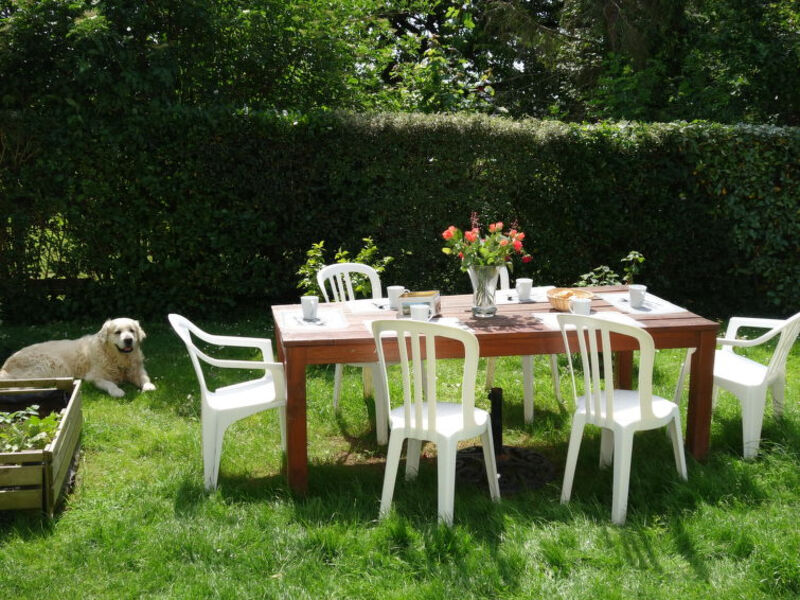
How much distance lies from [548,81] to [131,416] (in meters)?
11.4

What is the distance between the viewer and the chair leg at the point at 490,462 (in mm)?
3832

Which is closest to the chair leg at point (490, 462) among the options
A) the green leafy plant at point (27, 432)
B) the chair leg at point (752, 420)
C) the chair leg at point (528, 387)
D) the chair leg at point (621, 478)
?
the chair leg at point (621, 478)

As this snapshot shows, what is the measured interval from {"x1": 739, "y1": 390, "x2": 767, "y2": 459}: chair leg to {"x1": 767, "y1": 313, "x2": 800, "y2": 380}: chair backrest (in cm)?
16

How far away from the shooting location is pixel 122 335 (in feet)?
18.2

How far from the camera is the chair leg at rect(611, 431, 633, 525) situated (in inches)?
143

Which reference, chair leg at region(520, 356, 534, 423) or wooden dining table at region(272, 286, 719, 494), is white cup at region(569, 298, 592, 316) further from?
chair leg at region(520, 356, 534, 423)

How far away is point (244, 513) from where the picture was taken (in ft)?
12.2

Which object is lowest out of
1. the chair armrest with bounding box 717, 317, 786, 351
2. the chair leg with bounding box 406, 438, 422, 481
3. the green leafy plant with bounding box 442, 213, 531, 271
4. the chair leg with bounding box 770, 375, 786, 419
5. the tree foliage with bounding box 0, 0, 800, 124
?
the chair leg with bounding box 406, 438, 422, 481

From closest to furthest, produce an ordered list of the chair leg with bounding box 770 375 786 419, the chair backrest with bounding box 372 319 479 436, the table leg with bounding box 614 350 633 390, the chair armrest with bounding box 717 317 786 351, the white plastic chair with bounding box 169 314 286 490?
1. the chair backrest with bounding box 372 319 479 436
2. the white plastic chair with bounding box 169 314 286 490
3. the chair armrest with bounding box 717 317 786 351
4. the chair leg with bounding box 770 375 786 419
5. the table leg with bounding box 614 350 633 390

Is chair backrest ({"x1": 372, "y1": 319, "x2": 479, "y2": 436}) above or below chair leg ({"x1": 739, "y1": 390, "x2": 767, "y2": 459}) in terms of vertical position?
above

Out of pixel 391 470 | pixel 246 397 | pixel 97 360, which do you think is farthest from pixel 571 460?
pixel 97 360

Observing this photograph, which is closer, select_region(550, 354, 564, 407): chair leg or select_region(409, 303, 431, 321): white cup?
select_region(409, 303, 431, 321): white cup

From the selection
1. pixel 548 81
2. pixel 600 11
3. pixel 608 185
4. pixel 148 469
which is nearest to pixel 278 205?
pixel 608 185

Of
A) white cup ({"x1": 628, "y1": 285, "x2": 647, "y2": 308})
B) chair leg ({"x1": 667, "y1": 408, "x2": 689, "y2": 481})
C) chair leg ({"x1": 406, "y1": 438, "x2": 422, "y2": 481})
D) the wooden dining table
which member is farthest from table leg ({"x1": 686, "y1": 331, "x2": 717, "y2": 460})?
chair leg ({"x1": 406, "y1": 438, "x2": 422, "y2": 481})
